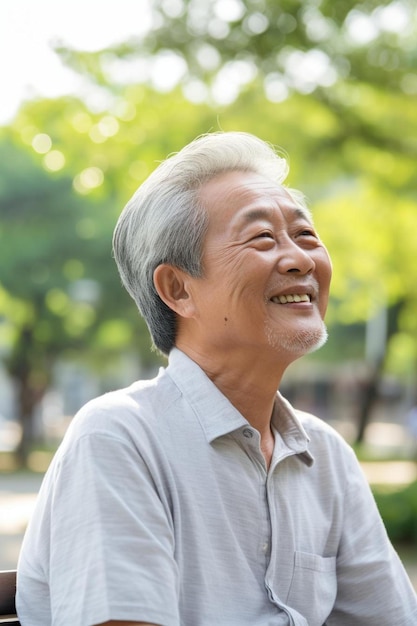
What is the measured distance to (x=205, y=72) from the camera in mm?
8430

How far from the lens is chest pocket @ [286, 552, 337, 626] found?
6.06 ft

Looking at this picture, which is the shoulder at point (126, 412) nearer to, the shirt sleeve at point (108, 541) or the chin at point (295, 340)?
the shirt sleeve at point (108, 541)

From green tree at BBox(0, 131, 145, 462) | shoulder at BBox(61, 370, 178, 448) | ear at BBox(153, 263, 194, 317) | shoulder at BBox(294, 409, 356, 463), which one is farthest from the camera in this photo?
green tree at BBox(0, 131, 145, 462)

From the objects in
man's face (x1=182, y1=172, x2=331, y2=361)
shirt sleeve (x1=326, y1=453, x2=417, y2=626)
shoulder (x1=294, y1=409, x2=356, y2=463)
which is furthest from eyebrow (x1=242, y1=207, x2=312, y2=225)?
shirt sleeve (x1=326, y1=453, x2=417, y2=626)

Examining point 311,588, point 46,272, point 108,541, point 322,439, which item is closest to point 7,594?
point 108,541

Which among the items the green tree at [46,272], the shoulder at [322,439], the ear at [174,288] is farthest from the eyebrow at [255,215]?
the green tree at [46,272]

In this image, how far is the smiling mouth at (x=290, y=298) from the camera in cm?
186

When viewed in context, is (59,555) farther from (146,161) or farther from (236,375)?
(146,161)

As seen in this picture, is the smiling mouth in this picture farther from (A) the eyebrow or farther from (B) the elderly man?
(A) the eyebrow

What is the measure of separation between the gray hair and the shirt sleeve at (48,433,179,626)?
41cm

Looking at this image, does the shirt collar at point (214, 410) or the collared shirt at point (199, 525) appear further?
the shirt collar at point (214, 410)

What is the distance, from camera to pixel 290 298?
186 cm

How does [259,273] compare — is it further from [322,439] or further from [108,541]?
[108,541]

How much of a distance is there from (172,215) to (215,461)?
1.56 ft
